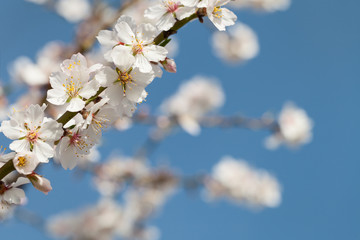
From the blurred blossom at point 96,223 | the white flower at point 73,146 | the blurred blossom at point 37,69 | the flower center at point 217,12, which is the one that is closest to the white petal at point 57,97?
the white flower at point 73,146

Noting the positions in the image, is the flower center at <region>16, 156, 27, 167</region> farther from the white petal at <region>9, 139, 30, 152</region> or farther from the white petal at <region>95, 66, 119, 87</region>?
the white petal at <region>95, 66, 119, 87</region>

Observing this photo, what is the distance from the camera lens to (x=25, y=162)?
1159 mm

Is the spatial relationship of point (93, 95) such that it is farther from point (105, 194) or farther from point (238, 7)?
point (105, 194)

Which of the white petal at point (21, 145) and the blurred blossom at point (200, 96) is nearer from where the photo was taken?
the white petal at point (21, 145)

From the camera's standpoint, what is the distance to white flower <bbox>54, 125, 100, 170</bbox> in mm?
1257

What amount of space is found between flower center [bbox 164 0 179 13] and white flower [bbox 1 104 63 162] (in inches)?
20.1

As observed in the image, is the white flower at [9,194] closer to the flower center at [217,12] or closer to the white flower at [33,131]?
the white flower at [33,131]

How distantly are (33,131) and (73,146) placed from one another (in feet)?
0.45

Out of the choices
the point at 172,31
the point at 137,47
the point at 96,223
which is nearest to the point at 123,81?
the point at 137,47

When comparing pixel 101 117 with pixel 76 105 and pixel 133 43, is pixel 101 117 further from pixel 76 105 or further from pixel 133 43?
pixel 133 43

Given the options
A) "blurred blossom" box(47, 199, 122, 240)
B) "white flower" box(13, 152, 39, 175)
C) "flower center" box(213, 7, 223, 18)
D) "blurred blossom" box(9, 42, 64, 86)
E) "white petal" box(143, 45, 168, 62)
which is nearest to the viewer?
"white flower" box(13, 152, 39, 175)

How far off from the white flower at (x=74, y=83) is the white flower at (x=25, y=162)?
20 centimetres

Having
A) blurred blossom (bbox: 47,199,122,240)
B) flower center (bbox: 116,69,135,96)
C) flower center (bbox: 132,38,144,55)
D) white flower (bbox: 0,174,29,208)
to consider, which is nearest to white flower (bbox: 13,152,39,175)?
white flower (bbox: 0,174,29,208)

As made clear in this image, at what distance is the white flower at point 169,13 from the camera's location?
125 centimetres
